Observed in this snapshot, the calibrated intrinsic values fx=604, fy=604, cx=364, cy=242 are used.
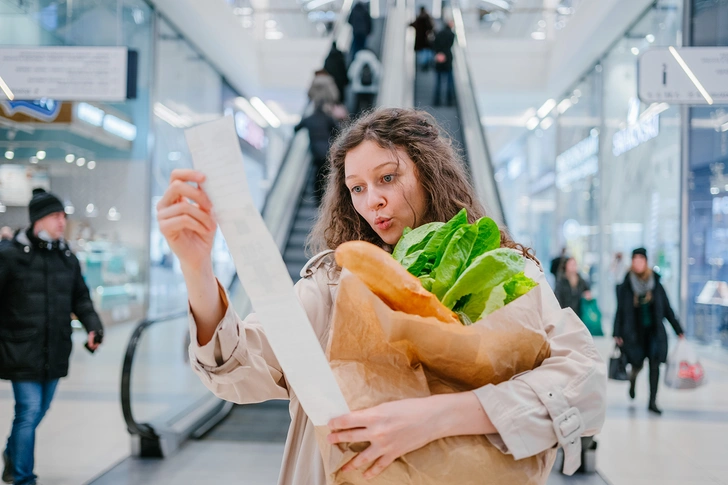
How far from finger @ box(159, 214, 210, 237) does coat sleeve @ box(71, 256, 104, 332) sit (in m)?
3.68

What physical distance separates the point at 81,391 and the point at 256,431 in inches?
98.3

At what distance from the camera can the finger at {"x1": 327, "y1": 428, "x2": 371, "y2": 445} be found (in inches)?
33.5

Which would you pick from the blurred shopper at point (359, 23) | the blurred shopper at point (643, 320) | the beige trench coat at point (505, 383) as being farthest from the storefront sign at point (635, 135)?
the beige trench coat at point (505, 383)

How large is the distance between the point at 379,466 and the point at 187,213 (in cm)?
47

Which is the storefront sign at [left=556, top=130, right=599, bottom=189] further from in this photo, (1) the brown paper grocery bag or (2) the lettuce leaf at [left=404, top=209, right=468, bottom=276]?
(1) the brown paper grocery bag

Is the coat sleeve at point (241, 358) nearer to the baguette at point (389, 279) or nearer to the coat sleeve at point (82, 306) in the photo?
the baguette at point (389, 279)

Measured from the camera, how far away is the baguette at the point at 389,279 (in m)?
0.83

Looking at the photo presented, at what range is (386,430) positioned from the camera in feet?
2.79

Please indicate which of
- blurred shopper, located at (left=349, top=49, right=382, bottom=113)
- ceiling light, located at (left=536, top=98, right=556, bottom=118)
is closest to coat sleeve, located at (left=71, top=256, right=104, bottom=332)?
blurred shopper, located at (left=349, top=49, right=382, bottom=113)

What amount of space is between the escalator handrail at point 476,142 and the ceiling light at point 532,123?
6.97 meters

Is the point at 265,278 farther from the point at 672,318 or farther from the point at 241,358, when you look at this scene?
the point at 672,318

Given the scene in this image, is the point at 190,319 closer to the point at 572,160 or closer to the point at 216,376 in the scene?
the point at 216,376

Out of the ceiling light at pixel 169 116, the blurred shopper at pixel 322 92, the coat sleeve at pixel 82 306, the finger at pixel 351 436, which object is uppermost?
the ceiling light at pixel 169 116

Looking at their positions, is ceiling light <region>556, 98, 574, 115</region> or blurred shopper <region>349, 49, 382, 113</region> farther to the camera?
ceiling light <region>556, 98, 574, 115</region>
